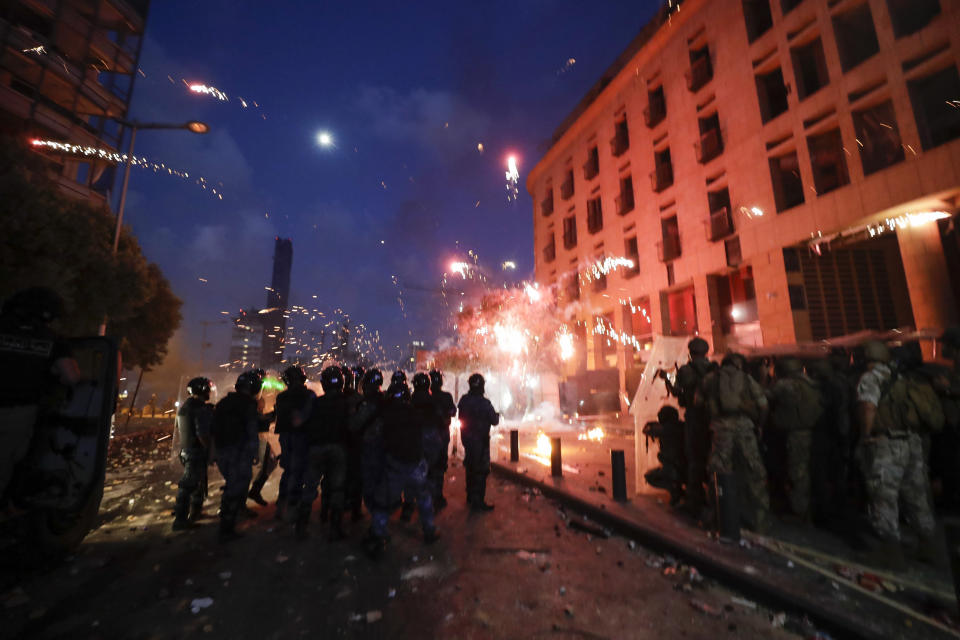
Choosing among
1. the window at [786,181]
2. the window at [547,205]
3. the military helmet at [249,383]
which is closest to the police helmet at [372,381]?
the military helmet at [249,383]

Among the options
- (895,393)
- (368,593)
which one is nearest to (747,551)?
(895,393)

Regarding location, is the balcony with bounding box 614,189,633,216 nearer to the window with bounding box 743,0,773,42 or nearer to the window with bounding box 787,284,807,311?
the window with bounding box 743,0,773,42

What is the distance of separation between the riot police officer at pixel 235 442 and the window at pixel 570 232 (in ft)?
75.1

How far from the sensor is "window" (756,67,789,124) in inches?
575

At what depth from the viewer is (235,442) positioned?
5.21m

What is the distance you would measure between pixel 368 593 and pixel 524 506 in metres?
3.31

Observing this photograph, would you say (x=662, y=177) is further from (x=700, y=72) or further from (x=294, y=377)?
(x=294, y=377)

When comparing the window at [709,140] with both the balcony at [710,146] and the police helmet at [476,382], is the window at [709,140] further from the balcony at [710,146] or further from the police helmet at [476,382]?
the police helmet at [476,382]

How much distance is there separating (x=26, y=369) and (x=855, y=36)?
2099 cm

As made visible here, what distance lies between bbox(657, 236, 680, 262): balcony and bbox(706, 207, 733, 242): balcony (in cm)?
197

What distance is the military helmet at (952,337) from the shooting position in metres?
4.32

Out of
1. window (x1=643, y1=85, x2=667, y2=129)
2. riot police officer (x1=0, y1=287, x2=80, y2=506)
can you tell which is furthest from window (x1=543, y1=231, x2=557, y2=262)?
riot police officer (x1=0, y1=287, x2=80, y2=506)

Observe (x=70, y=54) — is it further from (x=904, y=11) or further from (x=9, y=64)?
(x=904, y=11)

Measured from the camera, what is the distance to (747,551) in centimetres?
418
